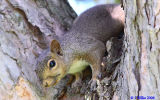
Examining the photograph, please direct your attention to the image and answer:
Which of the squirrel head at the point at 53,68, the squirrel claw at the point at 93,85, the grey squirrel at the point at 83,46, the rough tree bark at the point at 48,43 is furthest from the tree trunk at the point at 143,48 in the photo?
the squirrel head at the point at 53,68

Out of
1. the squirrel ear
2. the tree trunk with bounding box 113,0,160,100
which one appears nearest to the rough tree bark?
the tree trunk with bounding box 113,0,160,100

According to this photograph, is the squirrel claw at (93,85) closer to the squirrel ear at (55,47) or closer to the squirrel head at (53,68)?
the squirrel head at (53,68)

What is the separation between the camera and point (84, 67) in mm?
2955

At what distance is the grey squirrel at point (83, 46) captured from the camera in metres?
2.62

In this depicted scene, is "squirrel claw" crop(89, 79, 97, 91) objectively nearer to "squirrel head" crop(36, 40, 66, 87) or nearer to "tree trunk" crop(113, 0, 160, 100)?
"squirrel head" crop(36, 40, 66, 87)

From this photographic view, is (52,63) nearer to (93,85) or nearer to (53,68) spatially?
(53,68)

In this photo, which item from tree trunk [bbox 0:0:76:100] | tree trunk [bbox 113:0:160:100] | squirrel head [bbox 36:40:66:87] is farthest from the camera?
squirrel head [bbox 36:40:66:87]

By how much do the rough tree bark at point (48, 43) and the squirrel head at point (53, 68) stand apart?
8 centimetres

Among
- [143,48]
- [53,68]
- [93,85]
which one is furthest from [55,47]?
[143,48]

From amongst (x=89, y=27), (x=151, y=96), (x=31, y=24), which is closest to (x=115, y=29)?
(x=89, y=27)

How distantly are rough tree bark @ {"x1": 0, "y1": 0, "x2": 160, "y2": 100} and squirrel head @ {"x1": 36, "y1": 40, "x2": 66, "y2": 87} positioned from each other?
8 centimetres

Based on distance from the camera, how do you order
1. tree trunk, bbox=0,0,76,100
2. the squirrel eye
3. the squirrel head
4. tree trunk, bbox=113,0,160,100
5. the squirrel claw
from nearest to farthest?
tree trunk, bbox=113,0,160,100, tree trunk, bbox=0,0,76,100, the squirrel claw, the squirrel head, the squirrel eye

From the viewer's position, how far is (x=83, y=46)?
2883mm

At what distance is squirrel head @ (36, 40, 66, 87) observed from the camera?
2541mm
